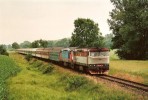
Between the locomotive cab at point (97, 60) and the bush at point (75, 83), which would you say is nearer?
the bush at point (75, 83)

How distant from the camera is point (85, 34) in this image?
127562 millimetres

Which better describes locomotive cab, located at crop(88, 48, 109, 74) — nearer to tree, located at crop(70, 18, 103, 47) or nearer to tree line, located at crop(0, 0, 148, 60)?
Result: tree line, located at crop(0, 0, 148, 60)

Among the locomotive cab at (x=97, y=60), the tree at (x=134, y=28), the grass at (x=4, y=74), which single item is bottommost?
the grass at (x=4, y=74)

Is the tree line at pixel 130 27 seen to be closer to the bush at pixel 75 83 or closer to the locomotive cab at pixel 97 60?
the locomotive cab at pixel 97 60

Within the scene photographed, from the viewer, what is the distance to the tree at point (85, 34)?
A: 122 m

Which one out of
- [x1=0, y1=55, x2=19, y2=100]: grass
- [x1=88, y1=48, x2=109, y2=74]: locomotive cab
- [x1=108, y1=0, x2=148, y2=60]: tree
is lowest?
[x1=0, y1=55, x2=19, y2=100]: grass

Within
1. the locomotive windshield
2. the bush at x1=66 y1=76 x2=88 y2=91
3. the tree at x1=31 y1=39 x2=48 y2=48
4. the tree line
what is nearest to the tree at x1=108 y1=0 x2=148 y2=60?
the tree line

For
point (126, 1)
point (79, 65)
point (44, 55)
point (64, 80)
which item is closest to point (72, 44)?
point (44, 55)

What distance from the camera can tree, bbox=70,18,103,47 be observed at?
399ft

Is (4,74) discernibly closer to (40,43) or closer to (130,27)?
(130,27)

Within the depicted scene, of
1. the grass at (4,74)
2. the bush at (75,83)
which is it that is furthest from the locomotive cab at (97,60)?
the grass at (4,74)

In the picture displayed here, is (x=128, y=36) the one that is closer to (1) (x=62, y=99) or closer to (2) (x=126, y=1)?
(2) (x=126, y=1)

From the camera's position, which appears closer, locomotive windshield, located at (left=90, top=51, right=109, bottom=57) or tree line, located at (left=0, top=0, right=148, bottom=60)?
locomotive windshield, located at (left=90, top=51, right=109, bottom=57)

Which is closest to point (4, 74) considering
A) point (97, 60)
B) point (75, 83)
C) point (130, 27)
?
point (97, 60)
